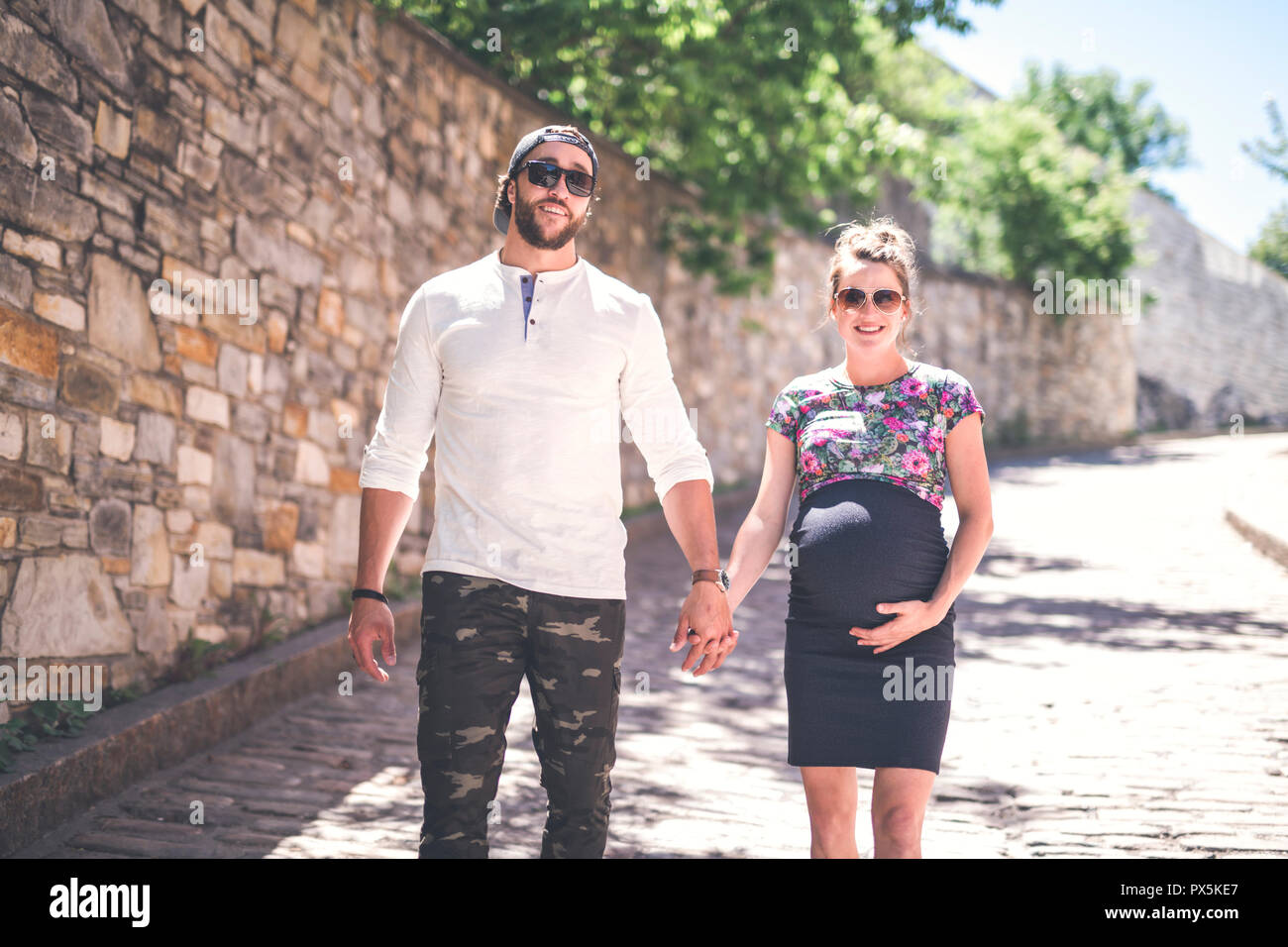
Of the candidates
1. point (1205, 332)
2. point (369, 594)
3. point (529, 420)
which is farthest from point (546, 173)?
point (1205, 332)

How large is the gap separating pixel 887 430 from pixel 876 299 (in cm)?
29

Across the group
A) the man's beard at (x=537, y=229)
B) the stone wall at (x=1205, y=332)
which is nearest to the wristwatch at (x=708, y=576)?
the man's beard at (x=537, y=229)

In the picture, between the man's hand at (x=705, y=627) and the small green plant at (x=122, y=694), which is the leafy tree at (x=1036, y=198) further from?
the man's hand at (x=705, y=627)

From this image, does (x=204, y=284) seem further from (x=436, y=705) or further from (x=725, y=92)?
(x=725, y=92)

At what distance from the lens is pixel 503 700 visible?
254cm

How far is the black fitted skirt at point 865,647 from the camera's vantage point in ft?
8.16

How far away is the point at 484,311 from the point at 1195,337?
105 ft

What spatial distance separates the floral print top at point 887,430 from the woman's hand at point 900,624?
260 mm

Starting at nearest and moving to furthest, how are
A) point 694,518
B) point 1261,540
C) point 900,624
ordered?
point 900,624 < point 694,518 < point 1261,540

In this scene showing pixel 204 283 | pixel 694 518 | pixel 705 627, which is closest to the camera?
pixel 705 627

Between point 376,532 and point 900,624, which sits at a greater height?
point 376,532

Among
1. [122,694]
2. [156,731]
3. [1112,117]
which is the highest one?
[1112,117]

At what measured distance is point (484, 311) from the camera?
2623mm
